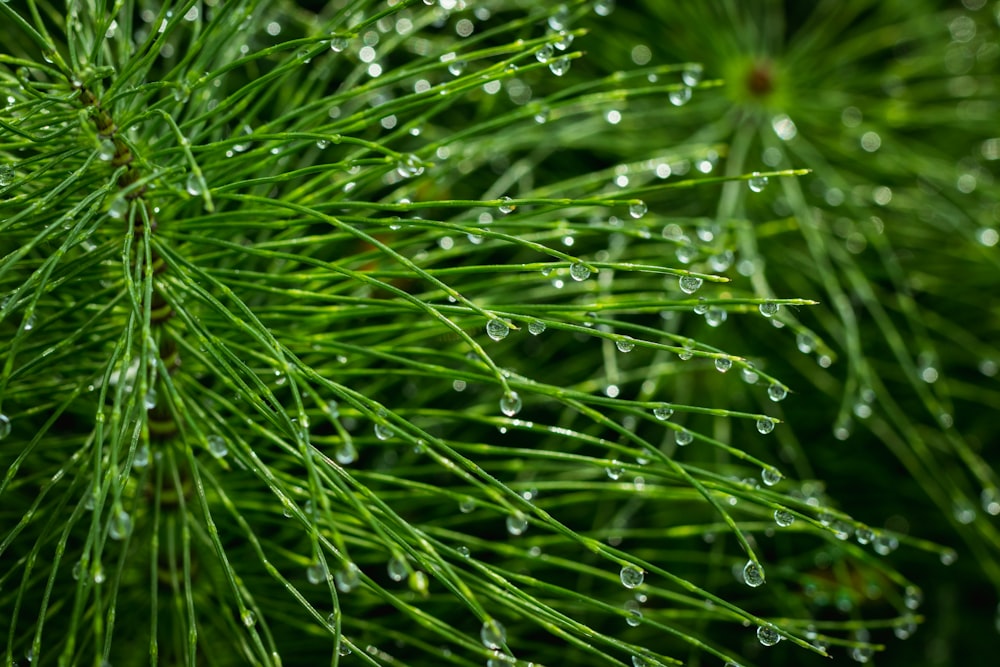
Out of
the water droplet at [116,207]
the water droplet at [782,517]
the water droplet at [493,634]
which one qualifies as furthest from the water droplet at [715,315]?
the water droplet at [116,207]

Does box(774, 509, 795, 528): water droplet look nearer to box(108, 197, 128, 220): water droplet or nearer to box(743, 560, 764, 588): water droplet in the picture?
box(743, 560, 764, 588): water droplet

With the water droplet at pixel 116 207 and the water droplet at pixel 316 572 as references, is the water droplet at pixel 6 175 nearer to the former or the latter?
the water droplet at pixel 116 207

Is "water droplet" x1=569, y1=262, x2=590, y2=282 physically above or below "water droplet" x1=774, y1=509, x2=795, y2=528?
above

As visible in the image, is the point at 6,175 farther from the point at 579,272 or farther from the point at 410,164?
the point at 579,272

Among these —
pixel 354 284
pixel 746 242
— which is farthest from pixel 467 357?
pixel 746 242

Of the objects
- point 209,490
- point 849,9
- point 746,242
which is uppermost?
point 849,9

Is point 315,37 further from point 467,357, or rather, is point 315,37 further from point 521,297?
point 521,297

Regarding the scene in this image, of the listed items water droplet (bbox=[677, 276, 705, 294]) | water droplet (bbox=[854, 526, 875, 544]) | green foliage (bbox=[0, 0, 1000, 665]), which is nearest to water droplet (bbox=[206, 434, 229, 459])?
green foliage (bbox=[0, 0, 1000, 665])
